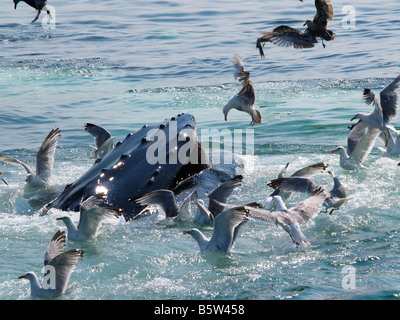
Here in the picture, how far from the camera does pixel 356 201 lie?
864 cm

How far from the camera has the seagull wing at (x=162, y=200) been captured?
721 centimetres

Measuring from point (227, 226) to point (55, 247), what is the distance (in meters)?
1.62

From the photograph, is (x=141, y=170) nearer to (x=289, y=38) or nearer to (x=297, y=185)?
(x=297, y=185)

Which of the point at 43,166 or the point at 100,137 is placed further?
the point at 100,137

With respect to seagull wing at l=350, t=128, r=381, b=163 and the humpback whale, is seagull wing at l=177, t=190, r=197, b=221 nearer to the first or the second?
the humpback whale

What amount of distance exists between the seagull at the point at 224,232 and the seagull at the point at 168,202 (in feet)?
1.50

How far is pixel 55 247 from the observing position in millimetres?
6555

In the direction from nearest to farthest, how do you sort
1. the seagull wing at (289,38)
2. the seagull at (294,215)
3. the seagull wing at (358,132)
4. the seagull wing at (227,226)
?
the seagull wing at (227,226)
the seagull at (294,215)
the seagull wing at (289,38)
the seagull wing at (358,132)

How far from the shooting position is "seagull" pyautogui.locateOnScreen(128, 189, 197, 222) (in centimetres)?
722

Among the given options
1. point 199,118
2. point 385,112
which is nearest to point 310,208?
point 385,112

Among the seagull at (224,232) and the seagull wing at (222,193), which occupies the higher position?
the seagull wing at (222,193)

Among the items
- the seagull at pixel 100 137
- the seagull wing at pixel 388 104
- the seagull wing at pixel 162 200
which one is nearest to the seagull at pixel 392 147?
the seagull wing at pixel 388 104

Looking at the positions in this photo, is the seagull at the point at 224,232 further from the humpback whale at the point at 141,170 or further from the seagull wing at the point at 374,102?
the seagull wing at the point at 374,102
